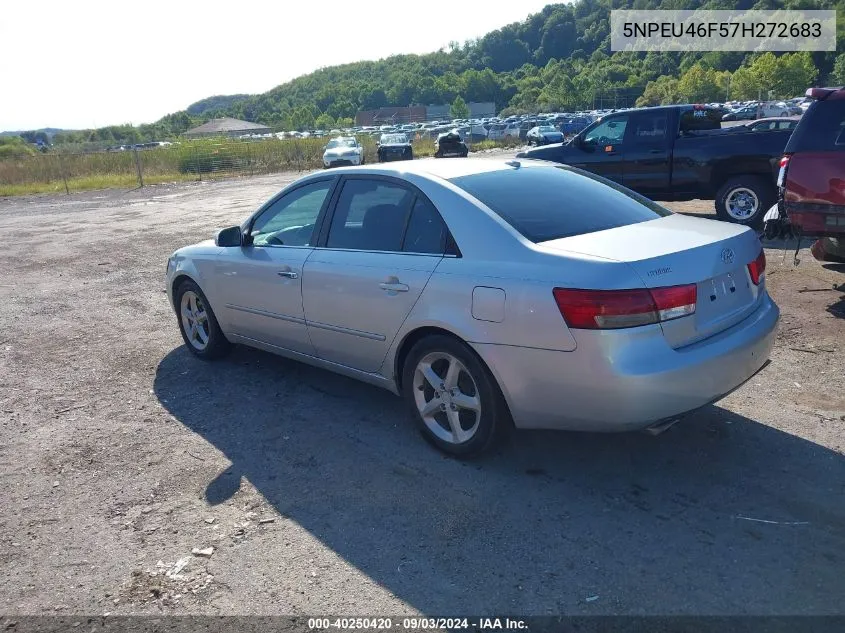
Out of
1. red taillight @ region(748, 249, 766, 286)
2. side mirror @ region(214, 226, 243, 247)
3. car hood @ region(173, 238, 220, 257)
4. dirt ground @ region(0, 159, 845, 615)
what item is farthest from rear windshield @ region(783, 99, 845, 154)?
car hood @ region(173, 238, 220, 257)

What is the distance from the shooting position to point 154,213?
64.4ft

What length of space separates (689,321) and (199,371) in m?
4.00

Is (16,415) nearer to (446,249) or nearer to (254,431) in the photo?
(254,431)

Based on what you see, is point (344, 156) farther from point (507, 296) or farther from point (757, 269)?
point (507, 296)

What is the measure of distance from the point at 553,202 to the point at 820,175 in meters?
3.76

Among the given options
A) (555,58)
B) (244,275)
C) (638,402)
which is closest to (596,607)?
(638,402)

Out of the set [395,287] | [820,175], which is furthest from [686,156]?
[395,287]

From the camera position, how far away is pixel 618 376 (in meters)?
3.31

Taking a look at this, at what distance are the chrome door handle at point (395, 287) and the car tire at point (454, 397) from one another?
316 millimetres

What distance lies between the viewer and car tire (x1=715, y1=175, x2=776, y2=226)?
34.9 ft

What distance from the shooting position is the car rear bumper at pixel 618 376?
3.31 m

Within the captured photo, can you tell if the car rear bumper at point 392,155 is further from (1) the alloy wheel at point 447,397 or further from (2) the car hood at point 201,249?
(1) the alloy wheel at point 447,397

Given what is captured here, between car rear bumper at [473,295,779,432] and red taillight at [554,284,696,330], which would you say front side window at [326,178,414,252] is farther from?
red taillight at [554,284,696,330]

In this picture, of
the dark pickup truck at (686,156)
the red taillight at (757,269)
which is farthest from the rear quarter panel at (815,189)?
the dark pickup truck at (686,156)
